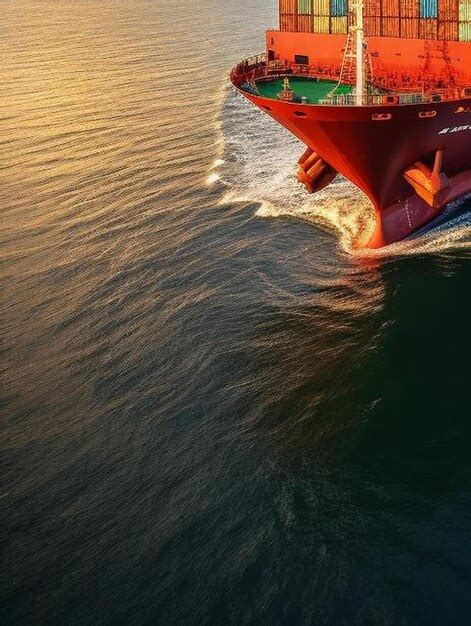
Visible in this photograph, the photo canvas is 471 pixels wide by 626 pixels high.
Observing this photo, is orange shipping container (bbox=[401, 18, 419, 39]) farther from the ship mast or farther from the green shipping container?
the green shipping container

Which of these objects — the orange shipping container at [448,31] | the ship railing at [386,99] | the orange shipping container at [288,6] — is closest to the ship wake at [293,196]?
the ship railing at [386,99]

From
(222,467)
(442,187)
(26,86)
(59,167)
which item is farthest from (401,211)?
(26,86)

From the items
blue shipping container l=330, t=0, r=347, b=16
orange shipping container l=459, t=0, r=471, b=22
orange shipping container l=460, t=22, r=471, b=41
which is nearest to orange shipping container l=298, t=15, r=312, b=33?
blue shipping container l=330, t=0, r=347, b=16

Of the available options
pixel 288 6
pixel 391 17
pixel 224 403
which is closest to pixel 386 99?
pixel 391 17

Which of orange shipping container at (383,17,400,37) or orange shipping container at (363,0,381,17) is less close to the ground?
A: orange shipping container at (363,0,381,17)

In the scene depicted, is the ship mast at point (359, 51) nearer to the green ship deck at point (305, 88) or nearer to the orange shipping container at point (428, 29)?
the green ship deck at point (305, 88)

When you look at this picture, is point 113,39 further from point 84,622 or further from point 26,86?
point 84,622

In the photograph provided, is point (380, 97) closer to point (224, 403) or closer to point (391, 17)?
point (391, 17)
